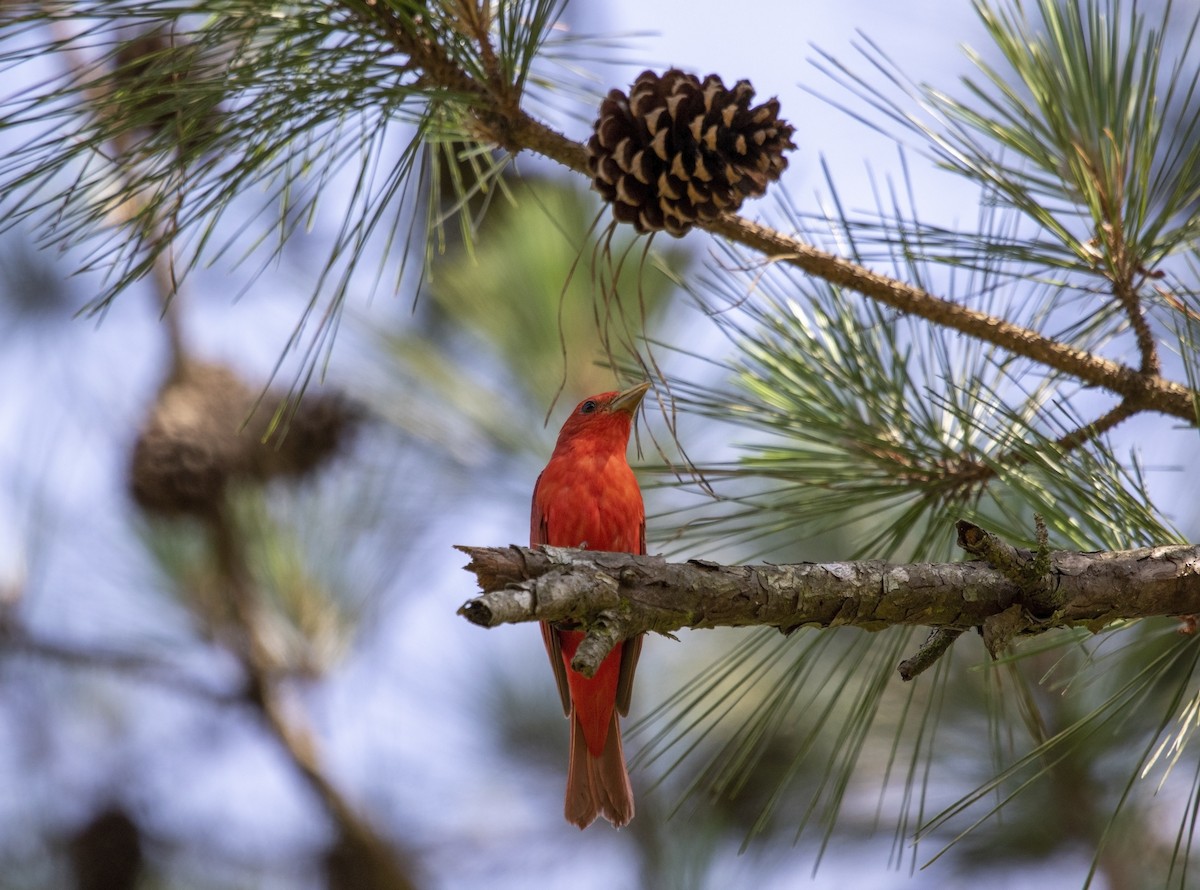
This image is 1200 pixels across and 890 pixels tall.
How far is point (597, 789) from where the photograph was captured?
2412 millimetres

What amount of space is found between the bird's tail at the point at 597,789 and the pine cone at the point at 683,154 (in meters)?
1.22

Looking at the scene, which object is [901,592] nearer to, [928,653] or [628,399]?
[928,653]

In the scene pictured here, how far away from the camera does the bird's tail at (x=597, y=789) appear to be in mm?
2400

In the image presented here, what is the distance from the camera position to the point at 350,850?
320 centimetres

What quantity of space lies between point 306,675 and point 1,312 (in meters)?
2.24

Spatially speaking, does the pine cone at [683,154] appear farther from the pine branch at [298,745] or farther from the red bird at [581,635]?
the pine branch at [298,745]

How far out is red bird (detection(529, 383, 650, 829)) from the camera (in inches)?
94.3

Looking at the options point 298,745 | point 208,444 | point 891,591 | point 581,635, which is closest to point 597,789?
point 581,635

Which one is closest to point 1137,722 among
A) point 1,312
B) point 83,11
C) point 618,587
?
point 618,587

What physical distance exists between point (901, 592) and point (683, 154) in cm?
70

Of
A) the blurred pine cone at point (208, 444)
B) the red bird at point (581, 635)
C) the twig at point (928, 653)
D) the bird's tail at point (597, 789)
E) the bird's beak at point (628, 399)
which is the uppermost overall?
the blurred pine cone at point (208, 444)

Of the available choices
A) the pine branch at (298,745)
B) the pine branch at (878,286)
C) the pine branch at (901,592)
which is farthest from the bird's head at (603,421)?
the pine branch at (901,592)

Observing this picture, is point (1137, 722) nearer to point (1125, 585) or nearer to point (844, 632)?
point (844, 632)

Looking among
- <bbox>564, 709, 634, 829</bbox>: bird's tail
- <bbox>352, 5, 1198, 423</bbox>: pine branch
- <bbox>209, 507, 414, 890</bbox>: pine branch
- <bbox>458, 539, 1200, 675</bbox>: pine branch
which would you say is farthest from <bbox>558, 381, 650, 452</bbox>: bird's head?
<bbox>458, 539, 1200, 675</bbox>: pine branch
